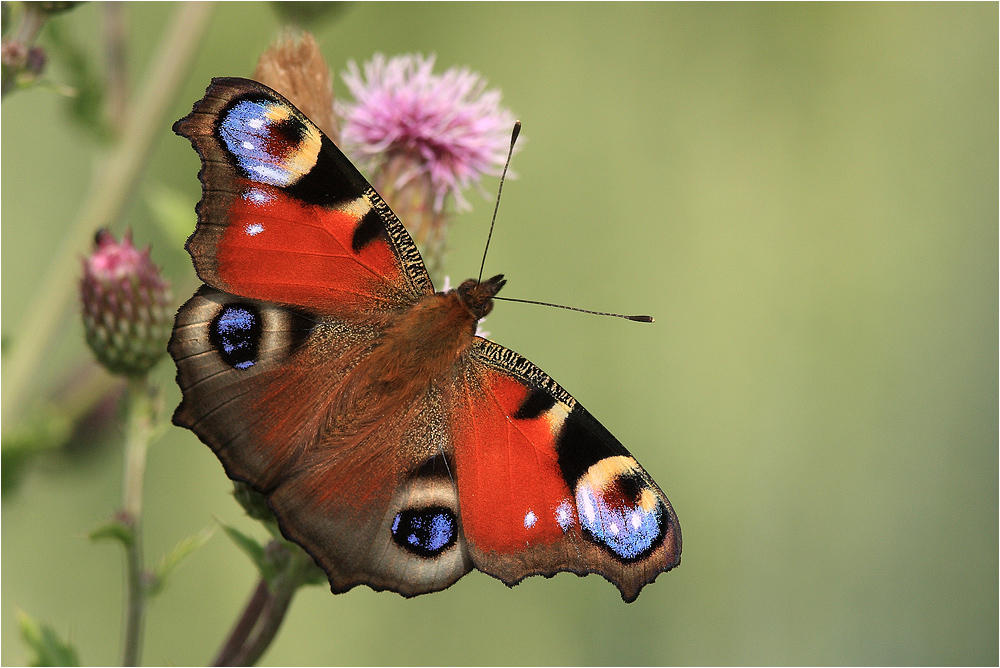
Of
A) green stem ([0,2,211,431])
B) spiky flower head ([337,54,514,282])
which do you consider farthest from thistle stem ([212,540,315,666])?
spiky flower head ([337,54,514,282])

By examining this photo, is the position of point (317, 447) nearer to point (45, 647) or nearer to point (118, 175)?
point (45, 647)

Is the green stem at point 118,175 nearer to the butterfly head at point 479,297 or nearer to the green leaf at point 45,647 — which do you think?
the green leaf at point 45,647

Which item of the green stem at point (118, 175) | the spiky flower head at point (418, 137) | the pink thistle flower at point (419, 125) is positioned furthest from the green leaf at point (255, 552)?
the pink thistle flower at point (419, 125)

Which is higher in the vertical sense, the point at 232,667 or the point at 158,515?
the point at 232,667

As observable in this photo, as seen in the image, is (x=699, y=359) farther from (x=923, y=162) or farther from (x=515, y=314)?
(x=923, y=162)

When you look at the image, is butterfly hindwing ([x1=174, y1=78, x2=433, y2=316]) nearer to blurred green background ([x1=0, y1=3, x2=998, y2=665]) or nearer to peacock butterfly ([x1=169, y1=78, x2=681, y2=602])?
peacock butterfly ([x1=169, y1=78, x2=681, y2=602])

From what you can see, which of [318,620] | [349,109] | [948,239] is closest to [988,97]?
[948,239]
